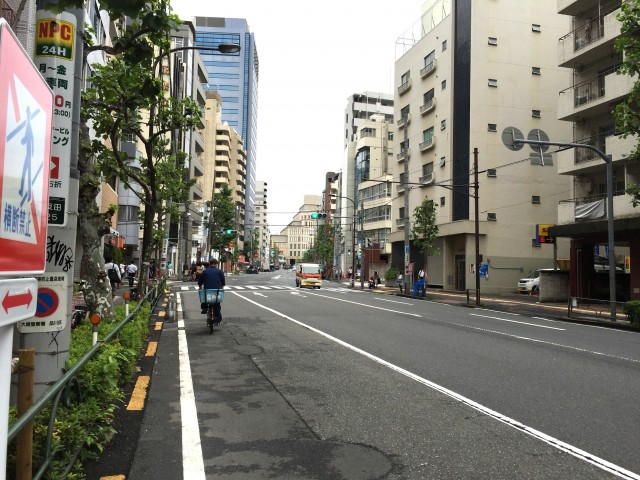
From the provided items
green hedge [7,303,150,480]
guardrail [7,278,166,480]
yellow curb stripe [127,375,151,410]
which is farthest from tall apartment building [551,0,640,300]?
guardrail [7,278,166,480]

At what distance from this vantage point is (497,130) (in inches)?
1522

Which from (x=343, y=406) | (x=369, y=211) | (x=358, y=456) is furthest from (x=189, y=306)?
(x=369, y=211)

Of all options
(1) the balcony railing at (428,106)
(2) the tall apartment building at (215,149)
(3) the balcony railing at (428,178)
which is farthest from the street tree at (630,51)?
(2) the tall apartment building at (215,149)

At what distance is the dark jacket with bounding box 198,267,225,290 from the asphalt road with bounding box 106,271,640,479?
1.68 metres

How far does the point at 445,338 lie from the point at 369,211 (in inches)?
2319

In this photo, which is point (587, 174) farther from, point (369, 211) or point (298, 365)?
point (369, 211)

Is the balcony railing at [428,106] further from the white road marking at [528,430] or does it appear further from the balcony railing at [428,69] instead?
the white road marking at [528,430]

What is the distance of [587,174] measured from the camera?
28359 millimetres

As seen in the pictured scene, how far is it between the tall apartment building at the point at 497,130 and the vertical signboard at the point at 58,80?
35603 mm

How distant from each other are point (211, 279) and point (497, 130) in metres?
32.0

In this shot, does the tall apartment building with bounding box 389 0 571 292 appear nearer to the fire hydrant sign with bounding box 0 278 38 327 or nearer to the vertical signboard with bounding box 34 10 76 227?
the vertical signboard with bounding box 34 10 76 227

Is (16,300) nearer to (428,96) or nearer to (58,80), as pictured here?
(58,80)

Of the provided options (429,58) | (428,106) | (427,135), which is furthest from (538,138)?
(429,58)

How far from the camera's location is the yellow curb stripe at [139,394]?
5.90 m
